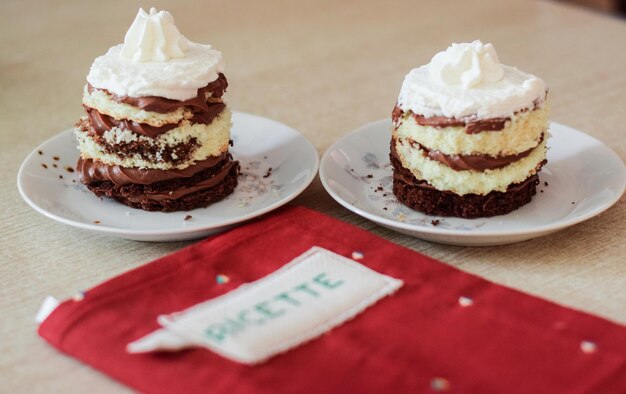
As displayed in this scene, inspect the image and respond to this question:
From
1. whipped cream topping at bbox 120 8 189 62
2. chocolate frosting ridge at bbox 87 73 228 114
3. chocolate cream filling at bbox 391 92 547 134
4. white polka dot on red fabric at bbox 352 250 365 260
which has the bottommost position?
white polka dot on red fabric at bbox 352 250 365 260

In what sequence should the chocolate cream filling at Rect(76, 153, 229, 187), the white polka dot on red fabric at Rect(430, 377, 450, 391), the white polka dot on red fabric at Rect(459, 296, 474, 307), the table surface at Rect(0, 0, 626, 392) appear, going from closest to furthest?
the white polka dot on red fabric at Rect(430, 377, 450, 391)
the white polka dot on red fabric at Rect(459, 296, 474, 307)
the table surface at Rect(0, 0, 626, 392)
the chocolate cream filling at Rect(76, 153, 229, 187)

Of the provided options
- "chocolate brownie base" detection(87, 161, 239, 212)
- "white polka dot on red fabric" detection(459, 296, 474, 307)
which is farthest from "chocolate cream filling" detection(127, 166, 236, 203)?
Answer: "white polka dot on red fabric" detection(459, 296, 474, 307)

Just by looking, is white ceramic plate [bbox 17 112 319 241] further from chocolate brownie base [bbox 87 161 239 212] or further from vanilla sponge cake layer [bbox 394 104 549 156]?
vanilla sponge cake layer [bbox 394 104 549 156]

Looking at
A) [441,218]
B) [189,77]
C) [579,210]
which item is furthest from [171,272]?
[579,210]

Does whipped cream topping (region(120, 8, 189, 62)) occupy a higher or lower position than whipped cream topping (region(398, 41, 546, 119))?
higher

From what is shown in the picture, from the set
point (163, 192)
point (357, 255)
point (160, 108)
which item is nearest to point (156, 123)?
point (160, 108)

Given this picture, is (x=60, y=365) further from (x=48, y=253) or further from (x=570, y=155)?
(x=570, y=155)

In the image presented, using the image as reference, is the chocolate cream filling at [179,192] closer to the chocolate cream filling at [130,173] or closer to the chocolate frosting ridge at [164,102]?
the chocolate cream filling at [130,173]

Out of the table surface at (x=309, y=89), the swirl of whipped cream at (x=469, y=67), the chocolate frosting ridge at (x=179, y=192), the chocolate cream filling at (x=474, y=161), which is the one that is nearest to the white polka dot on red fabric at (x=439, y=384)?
the table surface at (x=309, y=89)
